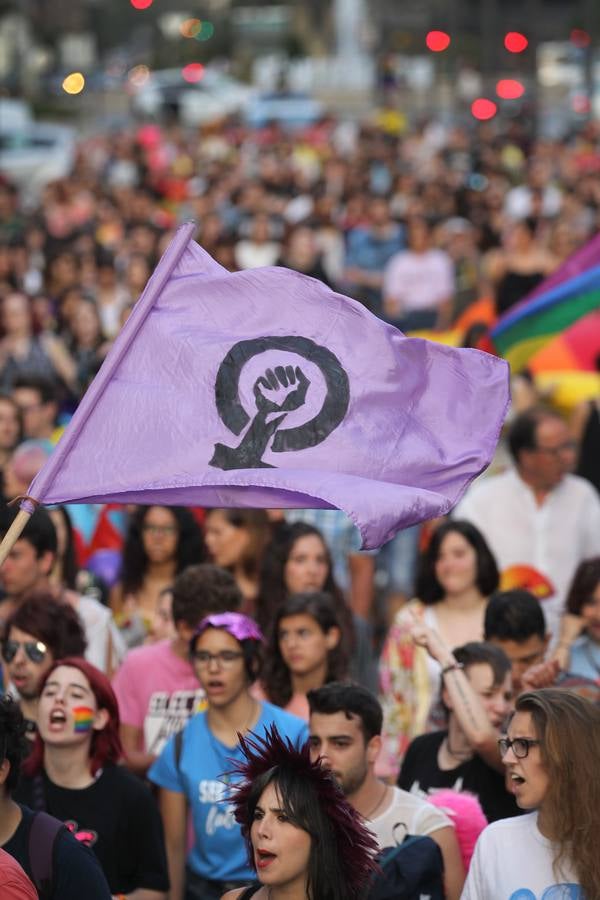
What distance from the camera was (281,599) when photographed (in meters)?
8.46

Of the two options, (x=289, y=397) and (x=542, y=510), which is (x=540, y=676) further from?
(x=542, y=510)

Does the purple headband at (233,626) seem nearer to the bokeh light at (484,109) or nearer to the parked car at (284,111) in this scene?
the parked car at (284,111)

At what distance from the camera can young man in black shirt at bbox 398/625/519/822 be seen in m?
6.39

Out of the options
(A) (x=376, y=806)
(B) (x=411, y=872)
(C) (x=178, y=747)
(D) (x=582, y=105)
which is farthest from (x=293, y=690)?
(D) (x=582, y=105)

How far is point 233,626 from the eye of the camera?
671 cm

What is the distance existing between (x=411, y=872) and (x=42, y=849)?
1.01 m

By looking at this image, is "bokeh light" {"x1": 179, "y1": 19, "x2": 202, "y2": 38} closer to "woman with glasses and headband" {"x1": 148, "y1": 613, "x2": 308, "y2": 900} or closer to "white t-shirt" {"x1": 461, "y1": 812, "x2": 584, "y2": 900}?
"woman with glasses and headband" {"x1": 148, "y1": 613, "x2": 308, "y2": 900}

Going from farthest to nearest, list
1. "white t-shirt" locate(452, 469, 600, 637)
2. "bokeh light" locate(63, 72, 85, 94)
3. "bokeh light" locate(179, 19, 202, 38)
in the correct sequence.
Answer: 1. "bokeh light" locate(179, 19, 202, 38)
2. "bokeh light" locate(63, 72, 85, 94)
3. "white t-shirt" locate(452, 469, 600, 637)

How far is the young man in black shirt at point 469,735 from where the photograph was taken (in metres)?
6.39

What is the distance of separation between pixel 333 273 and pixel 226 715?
558 inches

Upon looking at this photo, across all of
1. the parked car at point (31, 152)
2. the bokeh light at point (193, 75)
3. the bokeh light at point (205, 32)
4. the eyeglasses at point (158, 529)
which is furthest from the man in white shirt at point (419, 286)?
the bokeh light at point (205, 32)

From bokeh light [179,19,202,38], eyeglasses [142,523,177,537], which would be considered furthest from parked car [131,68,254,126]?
eyeglasses [142,523,177,537]

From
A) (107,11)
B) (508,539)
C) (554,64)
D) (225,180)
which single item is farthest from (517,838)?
(107,11)

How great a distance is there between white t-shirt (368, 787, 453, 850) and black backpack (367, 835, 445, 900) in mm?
54
